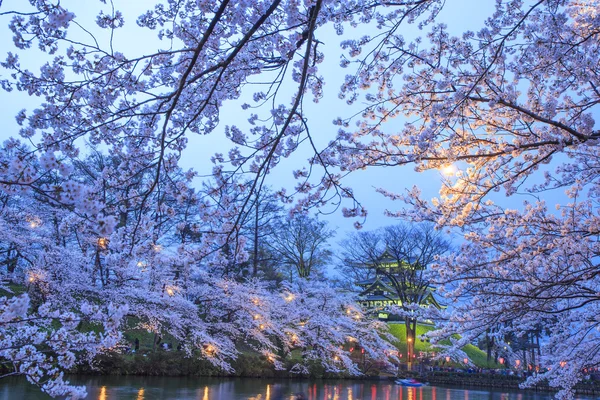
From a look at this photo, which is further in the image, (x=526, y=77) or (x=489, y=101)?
(x=526, y=77)

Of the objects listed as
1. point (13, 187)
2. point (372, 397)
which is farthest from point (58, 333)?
point (372, 397)

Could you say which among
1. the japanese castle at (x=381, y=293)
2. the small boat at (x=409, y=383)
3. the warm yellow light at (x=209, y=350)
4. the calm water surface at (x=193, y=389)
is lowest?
the small boat at (x=409, y=383)

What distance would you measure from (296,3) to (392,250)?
958 inches

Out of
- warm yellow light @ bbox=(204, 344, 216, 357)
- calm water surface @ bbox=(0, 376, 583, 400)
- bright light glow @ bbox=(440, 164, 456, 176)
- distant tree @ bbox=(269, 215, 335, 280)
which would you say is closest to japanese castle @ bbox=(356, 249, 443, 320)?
distant tree @ bbox=(269, 215, 335, 280)

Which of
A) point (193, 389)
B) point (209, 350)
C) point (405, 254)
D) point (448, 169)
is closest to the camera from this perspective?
point (448, 169)

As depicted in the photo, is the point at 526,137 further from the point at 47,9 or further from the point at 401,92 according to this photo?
the point at 47,9

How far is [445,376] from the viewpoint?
24.6 meters

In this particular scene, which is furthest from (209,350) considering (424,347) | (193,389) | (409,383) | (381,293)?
(381,293)

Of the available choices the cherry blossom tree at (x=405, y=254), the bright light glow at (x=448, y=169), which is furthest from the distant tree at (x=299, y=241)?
the bright light glow at (x=448, y=169)

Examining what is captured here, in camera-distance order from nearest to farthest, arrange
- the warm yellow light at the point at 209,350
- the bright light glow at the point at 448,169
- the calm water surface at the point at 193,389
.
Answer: the bright light glow at the point at 448,169
the calm water surface at the point at 193,389
the warm yellow light at the point at 209,350

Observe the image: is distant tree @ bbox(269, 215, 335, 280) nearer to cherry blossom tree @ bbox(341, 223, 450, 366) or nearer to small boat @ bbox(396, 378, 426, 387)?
cherry blossom tree @ bbox(341, 223, 450, 366)

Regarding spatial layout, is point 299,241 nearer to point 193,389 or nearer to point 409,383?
point 409,383

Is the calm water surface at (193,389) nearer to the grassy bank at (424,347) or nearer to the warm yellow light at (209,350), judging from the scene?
the warm yellow light at (209,350)

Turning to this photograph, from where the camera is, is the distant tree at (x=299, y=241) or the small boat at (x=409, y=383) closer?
the small boat at (x=409, y=383)
